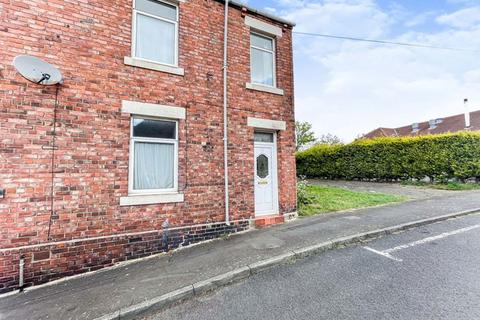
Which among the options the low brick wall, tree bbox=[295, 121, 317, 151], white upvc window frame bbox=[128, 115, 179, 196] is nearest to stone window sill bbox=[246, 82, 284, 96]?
white upvc window frame bbox=[128, 115, 179, 196]

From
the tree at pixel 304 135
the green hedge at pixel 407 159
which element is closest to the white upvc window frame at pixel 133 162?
the green hedge at pixel 407 159

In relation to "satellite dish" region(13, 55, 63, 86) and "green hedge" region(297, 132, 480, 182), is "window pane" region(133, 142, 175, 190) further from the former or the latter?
"green hedge" region(297, 132, 480, 182)

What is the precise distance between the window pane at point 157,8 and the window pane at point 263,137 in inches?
149

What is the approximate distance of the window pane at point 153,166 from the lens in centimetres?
537

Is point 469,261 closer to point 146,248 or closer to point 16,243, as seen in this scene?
point 146,248

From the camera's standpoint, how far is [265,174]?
718 centimetres

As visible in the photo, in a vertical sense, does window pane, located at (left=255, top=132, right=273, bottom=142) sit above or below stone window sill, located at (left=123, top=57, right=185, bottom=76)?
below

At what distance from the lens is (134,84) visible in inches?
211

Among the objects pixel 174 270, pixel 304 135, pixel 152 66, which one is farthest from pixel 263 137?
pixel 304 135

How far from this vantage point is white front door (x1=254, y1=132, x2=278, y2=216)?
7.01m

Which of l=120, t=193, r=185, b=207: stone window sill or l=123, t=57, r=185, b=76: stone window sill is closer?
l=120, t=193, r=185, b=207: stone window sill

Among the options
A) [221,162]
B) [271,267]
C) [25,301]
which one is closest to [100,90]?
[221,162]

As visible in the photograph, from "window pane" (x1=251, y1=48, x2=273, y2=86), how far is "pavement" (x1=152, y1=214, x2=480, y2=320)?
5205mm

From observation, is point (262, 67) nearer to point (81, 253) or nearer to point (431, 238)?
point (431, 238)
